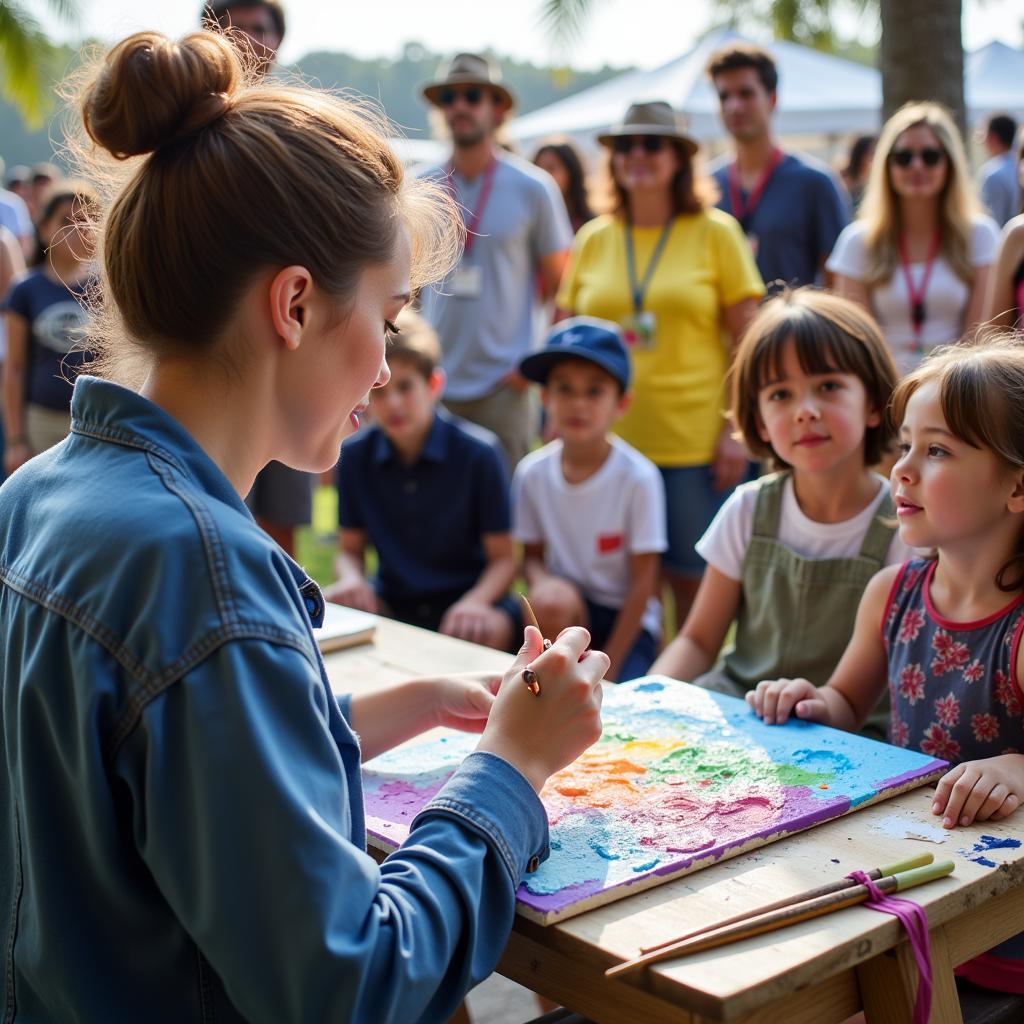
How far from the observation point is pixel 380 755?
5.88 feet

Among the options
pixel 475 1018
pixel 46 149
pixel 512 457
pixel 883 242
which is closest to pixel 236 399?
pixel 475 1018

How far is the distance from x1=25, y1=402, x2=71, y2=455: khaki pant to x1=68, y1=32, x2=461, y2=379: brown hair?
13.4 ft

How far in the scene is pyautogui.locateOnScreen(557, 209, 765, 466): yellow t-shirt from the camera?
4094 millimetres

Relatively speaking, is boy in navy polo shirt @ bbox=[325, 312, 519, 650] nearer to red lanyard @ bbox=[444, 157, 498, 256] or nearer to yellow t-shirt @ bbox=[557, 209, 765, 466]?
yellow t-shirt @ bbox=[557, 209, 765, 466]

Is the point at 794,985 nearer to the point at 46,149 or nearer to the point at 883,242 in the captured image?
the point at 883,242

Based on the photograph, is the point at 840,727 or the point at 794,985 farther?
the point at 840,727

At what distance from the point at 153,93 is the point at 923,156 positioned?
3.39m

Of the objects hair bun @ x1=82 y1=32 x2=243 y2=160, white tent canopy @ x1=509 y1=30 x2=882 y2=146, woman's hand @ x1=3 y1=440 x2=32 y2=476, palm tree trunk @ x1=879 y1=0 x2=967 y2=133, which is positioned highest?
white tent canopy @ x1=509 y1=30 x2=882 y2=146

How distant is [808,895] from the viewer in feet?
4.08

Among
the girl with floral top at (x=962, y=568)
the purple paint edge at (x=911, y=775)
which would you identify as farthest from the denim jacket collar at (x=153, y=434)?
the girl with floral top at (x=962, y=568)

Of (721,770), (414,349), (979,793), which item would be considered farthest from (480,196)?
(979,793)

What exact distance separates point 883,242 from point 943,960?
10.3 ft

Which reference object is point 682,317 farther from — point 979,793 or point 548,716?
point 548,716

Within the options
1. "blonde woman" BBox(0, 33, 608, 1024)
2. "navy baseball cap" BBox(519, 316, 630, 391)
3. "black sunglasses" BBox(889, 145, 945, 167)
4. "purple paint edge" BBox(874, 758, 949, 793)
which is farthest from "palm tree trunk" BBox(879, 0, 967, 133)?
"blonde woman" BBox(0, 33, 608, 1024)
